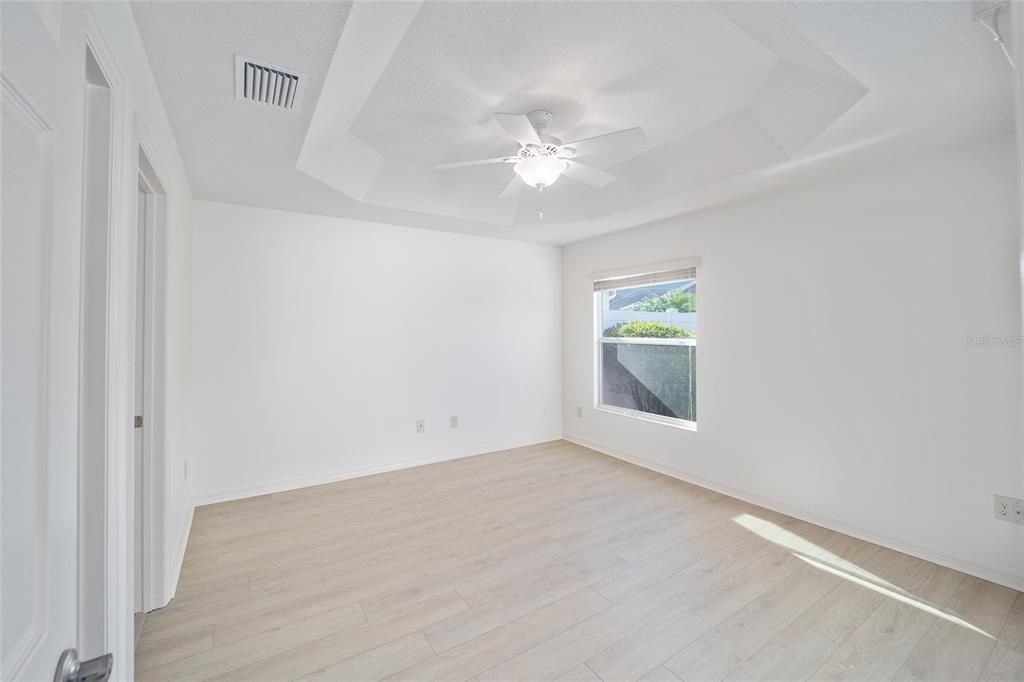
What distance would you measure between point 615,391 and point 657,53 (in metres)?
3.27

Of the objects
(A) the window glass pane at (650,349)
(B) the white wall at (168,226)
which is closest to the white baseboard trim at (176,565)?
(B) the white wall at (168,226)

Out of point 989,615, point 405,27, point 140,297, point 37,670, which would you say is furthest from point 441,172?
point 989,615

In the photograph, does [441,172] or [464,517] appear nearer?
[464,517]

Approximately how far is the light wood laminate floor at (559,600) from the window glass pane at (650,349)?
1091 mm

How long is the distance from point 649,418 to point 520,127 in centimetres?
302

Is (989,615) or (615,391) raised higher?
(615,391)

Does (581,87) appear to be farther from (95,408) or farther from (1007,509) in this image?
(1007,509)

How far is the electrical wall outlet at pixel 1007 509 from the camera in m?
2.18

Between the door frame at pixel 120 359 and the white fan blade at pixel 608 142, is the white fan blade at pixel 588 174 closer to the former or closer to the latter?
the white fan blade at pixel 608 142

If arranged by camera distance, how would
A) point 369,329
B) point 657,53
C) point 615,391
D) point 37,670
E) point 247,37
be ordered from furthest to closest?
point 615,391 → point 369,329 → point 657,53 → point 247,37 → point 37,670

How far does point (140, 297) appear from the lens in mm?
2002

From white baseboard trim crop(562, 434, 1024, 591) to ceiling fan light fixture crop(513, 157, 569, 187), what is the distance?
271cm

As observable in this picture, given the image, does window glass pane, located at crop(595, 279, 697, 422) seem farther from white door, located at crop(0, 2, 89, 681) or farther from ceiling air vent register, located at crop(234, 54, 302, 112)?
white door, located at crop(0, 2, 89, 681)

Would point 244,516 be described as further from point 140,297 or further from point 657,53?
point 657,53
